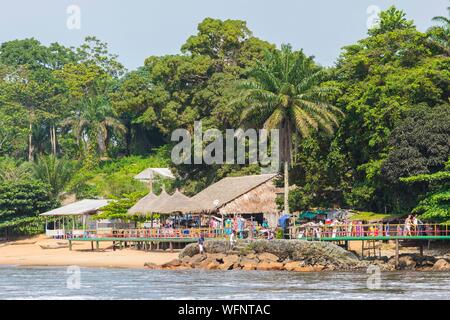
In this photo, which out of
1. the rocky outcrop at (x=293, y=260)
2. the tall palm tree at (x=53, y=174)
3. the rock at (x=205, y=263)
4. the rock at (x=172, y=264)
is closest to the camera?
the rocky outcrop at (x=293, y=260)

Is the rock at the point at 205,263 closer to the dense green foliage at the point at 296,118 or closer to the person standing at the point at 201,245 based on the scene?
the person standing at the point at 201,245

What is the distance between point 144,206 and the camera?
205ft

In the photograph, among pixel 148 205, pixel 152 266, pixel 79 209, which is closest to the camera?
pixel 152 266

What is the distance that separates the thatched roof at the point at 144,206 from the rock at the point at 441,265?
19683 mm

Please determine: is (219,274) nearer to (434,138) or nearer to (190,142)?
(434,138)

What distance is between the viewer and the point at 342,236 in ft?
171

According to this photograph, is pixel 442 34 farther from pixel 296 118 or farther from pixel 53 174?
pixel 53 174

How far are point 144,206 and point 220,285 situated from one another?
2149 centimetres

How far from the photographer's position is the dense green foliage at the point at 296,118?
5350 cm

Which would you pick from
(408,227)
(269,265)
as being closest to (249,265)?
(269,265)

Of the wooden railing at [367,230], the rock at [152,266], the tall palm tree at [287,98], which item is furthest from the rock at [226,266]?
the tall palm tree at [287,98]

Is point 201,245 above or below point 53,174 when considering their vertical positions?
below

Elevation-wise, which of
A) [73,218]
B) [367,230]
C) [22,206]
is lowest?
[367,230]

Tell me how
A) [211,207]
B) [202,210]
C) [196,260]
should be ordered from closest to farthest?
[196,260] < [202,210] < [211,207]
